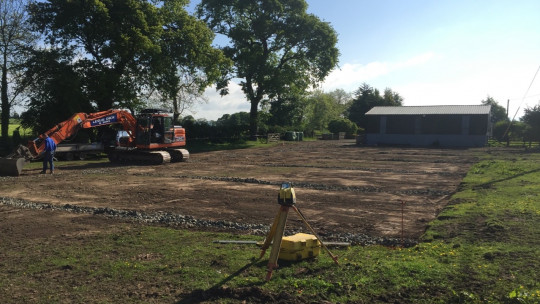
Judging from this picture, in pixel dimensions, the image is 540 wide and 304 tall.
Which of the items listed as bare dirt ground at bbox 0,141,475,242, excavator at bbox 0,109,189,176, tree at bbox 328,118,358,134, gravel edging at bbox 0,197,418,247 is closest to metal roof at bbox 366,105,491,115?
tree at bbox 328,118,358,134

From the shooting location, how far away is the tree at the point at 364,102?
8106cm

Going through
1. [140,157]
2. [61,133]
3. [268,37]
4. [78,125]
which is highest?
[268,37]

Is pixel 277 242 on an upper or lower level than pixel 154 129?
lower

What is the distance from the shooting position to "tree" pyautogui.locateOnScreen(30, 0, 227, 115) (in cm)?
2870

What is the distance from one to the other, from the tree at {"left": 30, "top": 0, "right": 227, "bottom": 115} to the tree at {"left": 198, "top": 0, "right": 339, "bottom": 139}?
11.9 m

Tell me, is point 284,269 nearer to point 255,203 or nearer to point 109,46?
point 255,203

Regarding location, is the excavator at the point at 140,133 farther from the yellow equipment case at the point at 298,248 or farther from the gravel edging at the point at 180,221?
the yellow equipment case at the point at 298,248

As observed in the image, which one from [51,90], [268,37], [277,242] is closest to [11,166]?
[51,90]

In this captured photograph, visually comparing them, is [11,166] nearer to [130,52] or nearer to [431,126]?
[130,52]

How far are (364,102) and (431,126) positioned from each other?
33.6m

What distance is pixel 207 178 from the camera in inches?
733

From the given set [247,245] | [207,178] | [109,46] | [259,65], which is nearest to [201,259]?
[247,245]

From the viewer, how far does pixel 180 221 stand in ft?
33.9

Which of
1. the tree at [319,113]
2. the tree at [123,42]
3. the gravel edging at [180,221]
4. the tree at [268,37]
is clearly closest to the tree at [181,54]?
the tree at [123,42]
